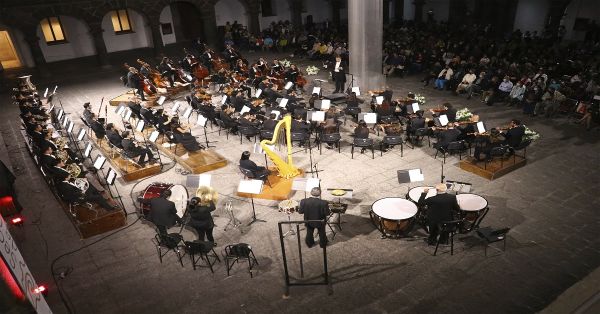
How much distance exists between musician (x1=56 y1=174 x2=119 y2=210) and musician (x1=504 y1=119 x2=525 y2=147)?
9272 mm

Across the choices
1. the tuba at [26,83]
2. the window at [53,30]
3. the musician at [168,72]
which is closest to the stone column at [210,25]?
the window at [53,30]

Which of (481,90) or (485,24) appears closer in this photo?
(481,90)

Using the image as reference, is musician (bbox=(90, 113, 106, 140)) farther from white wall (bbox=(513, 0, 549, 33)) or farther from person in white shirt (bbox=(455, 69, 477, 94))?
white wall (bbox=(513, 0, 549, 33))

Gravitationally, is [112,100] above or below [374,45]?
below

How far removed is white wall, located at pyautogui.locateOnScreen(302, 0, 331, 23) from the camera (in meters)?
33.1

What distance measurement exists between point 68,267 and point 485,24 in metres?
25.6

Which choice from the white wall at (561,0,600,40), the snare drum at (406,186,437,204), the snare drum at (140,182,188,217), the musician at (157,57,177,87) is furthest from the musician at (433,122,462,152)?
the white wall at (561,0,600,40)

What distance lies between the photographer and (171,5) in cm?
2783

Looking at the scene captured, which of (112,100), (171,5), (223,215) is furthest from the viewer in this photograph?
(171,5)

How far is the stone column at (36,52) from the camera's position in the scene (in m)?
22.2

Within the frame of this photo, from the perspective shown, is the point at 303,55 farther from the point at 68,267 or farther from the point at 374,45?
the point at 68,267

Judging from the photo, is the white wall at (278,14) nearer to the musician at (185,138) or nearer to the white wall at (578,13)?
the white wall at (578,13)

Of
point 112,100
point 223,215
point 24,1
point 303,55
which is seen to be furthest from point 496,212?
point 24,1

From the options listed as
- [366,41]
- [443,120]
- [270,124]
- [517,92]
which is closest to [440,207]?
[443,120]
